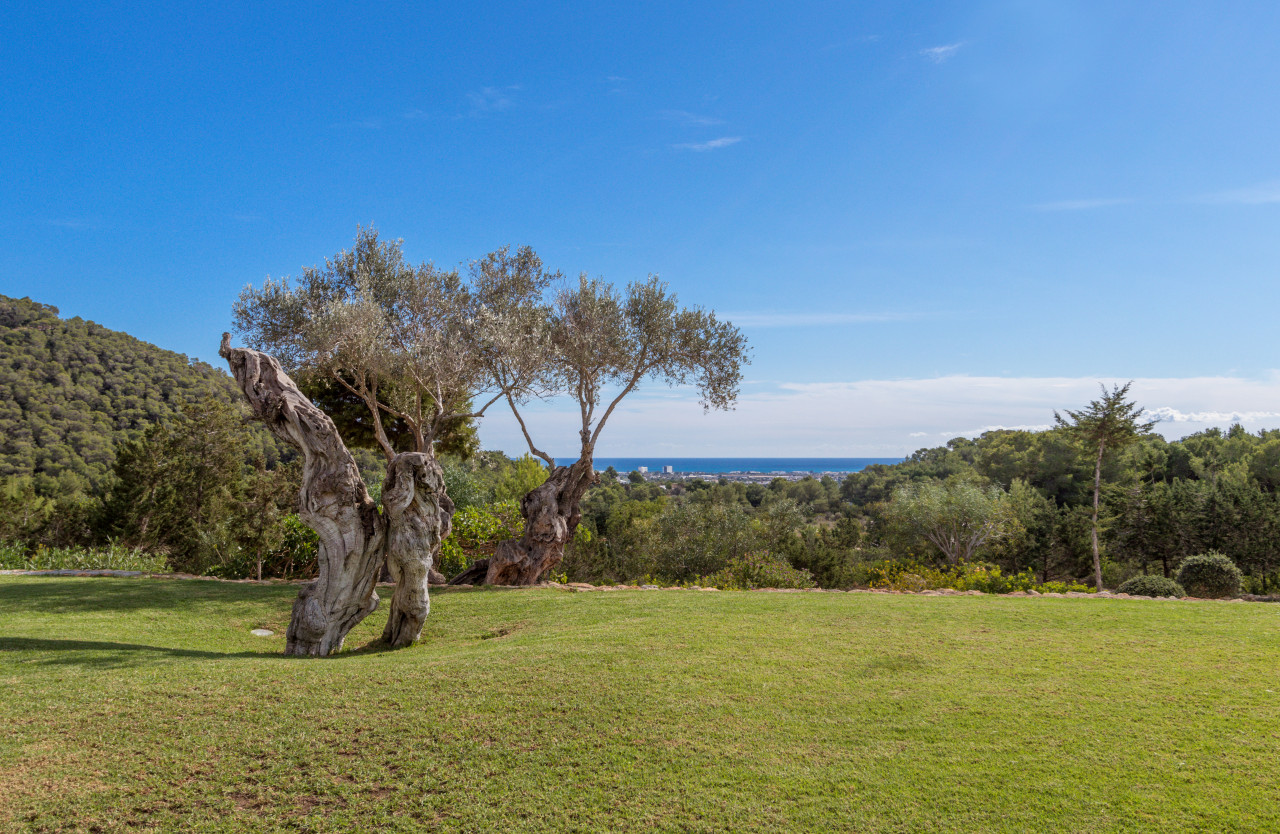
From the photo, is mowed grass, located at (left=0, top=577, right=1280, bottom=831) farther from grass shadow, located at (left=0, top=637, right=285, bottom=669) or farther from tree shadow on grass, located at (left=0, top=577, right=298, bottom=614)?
tree shadow on grass, located at (left=0, top=577, right=298, bottom=614)

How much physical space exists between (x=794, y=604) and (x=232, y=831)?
8.70m

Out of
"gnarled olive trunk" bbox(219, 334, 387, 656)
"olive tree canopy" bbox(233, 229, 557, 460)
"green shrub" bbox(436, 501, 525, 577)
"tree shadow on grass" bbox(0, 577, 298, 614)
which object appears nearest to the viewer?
"gnarled olive trunk" bbox(219, 334, 387, 656)

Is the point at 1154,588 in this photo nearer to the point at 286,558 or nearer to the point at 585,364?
the point at 585,364

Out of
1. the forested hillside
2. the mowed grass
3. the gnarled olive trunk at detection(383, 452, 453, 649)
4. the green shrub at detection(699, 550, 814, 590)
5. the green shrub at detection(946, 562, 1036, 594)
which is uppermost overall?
the forested hillside

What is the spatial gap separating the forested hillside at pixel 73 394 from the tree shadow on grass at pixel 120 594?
22027 millimetres

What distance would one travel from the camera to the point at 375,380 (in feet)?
43.9

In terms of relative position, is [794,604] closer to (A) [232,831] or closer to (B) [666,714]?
(B) [666,714]

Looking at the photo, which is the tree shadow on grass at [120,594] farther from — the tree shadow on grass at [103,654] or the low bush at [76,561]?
the low bush at [76,561]

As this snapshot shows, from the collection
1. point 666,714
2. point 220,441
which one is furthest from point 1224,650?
point 220,441

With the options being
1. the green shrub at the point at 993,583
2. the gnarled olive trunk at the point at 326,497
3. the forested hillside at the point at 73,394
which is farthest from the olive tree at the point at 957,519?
the forested hillside at the point at 73,394

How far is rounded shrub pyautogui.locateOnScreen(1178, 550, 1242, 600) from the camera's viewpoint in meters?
13.7

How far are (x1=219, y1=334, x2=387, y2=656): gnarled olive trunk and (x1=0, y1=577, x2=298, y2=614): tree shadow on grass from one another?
12.1 feet

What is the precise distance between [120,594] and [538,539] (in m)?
7.53

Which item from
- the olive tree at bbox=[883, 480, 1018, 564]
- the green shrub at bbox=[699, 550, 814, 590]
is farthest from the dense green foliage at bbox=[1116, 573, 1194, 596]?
the olive tree at bbox=[883, 480, 1018, 564]
